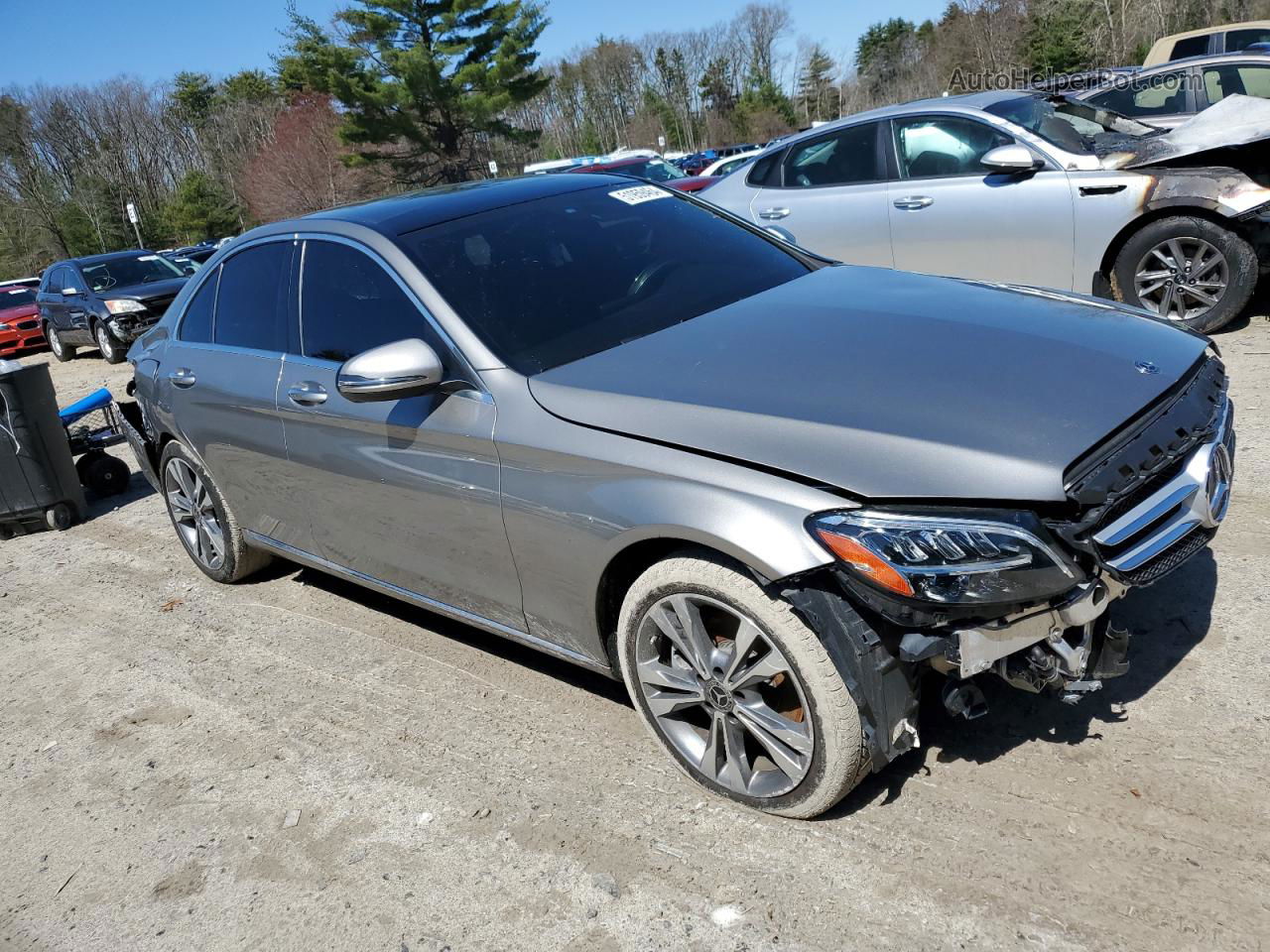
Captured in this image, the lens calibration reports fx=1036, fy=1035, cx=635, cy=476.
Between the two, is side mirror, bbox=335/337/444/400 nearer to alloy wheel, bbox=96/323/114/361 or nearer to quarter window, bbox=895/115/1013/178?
quarter window, bbox=895/115/1013/178

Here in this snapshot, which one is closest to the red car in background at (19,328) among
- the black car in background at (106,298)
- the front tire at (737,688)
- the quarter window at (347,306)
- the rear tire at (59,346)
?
the rear tire at (59,346)

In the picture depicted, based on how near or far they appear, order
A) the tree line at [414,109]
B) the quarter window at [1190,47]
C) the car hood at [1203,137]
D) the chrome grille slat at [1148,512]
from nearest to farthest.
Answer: the chrome grille slat at [1148,512], the car hood at [1203,137], the quarter window at [1190,47], the tree line at [414,109]

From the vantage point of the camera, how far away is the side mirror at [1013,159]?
6.75 metres

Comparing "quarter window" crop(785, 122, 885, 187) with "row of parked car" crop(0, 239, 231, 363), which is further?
"row of parked car" crop(0, 239, 231, 363)

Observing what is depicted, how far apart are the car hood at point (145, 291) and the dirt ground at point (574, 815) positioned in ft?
38.3

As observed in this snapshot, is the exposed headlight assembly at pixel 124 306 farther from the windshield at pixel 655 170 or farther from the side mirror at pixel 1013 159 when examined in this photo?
the side mirror at pixel 1013 159

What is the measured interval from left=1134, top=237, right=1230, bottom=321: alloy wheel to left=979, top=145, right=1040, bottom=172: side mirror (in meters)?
0.95

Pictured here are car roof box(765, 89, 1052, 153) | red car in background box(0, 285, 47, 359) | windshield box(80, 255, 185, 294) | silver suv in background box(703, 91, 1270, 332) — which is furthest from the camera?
red car in background box(0, 285, 47, 359)

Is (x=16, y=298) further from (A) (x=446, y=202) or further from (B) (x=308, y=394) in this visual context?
(A) (x=446, y=202)

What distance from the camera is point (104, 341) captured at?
49.2 ft

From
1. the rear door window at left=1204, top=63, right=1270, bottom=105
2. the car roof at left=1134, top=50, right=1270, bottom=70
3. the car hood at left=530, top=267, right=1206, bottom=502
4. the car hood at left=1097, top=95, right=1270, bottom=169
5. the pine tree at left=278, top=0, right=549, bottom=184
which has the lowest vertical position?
the car hood at left=530, top=267, right=1206, bottom=502

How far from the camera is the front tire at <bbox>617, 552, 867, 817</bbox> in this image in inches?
101

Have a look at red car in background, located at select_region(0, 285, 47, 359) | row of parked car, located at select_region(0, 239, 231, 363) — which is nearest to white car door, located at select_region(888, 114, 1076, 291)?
row of parked car, located at select_region(0, 239, 231, 363)

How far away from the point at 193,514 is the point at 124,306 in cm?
1103
